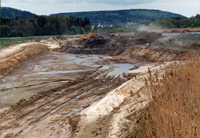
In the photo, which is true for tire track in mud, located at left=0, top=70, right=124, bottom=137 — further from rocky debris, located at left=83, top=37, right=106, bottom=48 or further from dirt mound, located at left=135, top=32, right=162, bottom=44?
rocky debris, located at left=83, top=37, right=106, bottom=48

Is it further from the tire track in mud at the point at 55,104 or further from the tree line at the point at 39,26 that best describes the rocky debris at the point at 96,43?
the tree line at the point at 39,26

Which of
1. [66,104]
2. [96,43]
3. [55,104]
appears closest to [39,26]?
[96,43]

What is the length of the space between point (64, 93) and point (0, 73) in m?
9.83

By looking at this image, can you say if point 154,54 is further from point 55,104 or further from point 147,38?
point 55,104

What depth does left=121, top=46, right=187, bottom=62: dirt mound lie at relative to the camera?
25.8m

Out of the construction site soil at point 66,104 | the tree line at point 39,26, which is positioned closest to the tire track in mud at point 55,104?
the construction site soil at point 66,104

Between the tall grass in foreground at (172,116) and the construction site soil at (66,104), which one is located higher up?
the tall grass in foreground at (172,116)

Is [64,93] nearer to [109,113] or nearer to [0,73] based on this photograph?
[109,113]

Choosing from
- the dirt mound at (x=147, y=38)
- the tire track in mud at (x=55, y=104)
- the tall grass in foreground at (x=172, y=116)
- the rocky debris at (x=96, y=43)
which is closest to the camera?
the tall grass in foreground at (x=172, y=116)

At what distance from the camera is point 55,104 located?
39.9 ft

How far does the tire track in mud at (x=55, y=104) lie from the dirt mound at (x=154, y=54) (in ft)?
35.5

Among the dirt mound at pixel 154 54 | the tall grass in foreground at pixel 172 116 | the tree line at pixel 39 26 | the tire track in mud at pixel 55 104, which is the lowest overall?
the tire track in mud at pixel 55 104

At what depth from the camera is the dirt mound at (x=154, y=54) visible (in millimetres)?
25825

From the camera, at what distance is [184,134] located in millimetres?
4051
